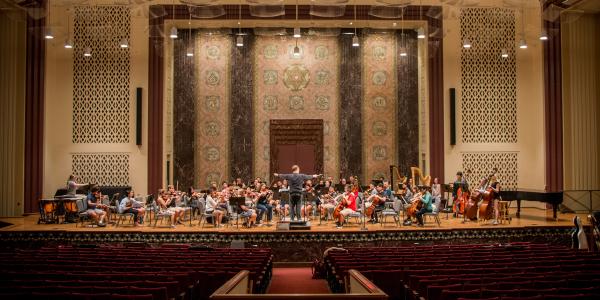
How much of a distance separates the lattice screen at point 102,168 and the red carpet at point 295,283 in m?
9.96

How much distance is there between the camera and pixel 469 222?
16.5m

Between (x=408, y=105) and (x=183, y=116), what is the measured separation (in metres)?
8.94

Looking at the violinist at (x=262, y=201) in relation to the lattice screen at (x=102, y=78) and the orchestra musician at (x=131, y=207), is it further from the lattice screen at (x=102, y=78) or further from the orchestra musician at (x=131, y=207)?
the lattice screen at (x=102, y=78)

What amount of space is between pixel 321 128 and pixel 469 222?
821 cm

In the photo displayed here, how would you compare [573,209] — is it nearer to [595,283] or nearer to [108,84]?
[595,283]

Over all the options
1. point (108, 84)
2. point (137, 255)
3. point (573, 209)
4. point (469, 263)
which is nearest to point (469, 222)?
point (573, 209)

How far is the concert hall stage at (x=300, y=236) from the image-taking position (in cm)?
1447

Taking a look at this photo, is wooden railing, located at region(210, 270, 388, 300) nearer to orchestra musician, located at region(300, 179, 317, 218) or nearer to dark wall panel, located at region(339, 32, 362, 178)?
orchestra musician, located at region(300, 179, 317, 218)

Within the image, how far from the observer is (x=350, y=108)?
906 inches

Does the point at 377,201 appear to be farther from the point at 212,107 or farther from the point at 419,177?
the point at 212,107

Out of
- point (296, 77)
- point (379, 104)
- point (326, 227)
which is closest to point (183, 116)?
point (296, 77)

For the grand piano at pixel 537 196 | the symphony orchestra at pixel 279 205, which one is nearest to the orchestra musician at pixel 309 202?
the symphony orchestra at pixel 279 205

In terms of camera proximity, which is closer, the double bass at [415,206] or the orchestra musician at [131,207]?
the double bass at [415,206]

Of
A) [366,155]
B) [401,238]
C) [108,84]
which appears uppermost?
[108,84]
